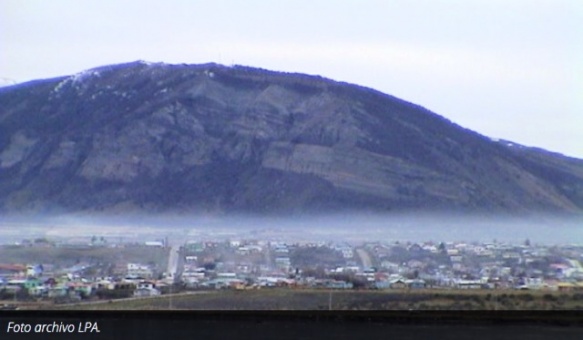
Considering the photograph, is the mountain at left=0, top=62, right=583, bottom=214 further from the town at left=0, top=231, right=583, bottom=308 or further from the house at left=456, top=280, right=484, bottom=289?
the house at left=456, top=280, right=484, bottom=289

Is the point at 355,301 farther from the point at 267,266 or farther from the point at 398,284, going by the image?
the point at 267,266

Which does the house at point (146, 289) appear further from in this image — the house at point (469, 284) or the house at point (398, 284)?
the house at point (469, 284)

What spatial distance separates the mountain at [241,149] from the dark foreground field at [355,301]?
670 millimetres

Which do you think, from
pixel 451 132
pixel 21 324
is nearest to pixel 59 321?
pixel 21 324

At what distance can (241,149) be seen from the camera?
7.63m

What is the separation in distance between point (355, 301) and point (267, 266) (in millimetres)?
580

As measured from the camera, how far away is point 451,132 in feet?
25.5

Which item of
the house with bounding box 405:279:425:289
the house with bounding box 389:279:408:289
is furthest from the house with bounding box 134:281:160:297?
the house with bounding box 405:279:425:289

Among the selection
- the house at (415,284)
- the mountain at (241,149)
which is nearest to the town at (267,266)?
the house at (415,284)

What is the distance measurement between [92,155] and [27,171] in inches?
16.7

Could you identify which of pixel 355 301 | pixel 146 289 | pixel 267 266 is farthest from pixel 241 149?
pixel 355 301

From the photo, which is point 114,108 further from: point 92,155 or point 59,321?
point 59,321

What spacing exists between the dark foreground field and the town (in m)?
0.05

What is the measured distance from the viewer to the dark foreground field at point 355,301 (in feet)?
22.6
